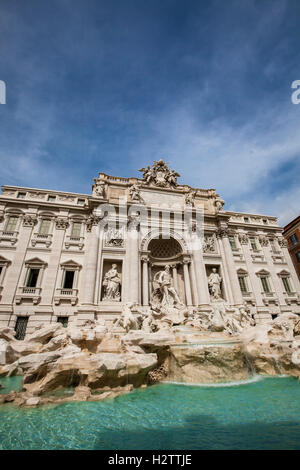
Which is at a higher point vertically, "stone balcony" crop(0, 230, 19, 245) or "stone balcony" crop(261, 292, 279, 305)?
"stone balcony" crop(0, 230, 19, 245)

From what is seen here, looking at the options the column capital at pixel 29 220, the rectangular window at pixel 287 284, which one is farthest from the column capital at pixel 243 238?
the column capital at pixel 29 220

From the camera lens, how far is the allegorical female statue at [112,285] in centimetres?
1599

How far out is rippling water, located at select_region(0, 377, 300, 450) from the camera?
399cm

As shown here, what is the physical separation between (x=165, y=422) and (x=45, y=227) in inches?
680

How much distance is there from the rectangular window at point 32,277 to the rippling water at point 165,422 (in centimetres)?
1185

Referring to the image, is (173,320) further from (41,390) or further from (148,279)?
(41,390)

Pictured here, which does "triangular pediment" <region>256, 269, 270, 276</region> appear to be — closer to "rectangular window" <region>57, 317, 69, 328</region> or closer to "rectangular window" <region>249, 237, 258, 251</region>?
"rectangular window" <region>249, 237, 258, 251</region>

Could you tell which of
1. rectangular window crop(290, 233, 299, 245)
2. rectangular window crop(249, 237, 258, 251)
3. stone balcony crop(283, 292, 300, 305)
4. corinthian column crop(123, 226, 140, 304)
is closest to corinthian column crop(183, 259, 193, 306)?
corinthian column crop(123, 226, 140, 304)

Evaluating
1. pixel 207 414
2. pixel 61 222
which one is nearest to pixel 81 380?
pixel 207 414

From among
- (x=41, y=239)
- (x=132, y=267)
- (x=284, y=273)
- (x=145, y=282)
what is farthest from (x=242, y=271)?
(x=41, y=239)

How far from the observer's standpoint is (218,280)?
1894 centimetres

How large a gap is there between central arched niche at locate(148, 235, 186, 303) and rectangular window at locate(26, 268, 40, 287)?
29.7ft

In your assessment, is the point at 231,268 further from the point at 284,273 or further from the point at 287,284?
the point at 287,284

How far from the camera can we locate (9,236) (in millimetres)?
17297
